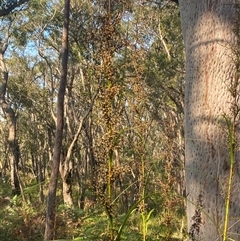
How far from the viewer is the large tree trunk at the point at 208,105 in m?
2.34

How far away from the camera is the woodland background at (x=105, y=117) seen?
1.31 m

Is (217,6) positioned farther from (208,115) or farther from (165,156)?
(165,156)

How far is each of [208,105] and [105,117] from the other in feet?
4.67

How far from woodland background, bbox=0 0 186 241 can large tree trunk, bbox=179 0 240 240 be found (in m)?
0.17

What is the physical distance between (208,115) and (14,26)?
17740 millimetres

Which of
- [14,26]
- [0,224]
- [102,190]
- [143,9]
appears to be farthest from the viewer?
[14,26]

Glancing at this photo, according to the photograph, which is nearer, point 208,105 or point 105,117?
point 105,117

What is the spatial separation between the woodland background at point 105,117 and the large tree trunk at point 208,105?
17 centimetres

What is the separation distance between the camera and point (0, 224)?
923 centimetres

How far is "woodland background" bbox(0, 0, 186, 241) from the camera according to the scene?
1309 mm

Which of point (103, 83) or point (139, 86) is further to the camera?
point (139, 86)

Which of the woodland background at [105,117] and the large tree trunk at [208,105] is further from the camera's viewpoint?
the large tree trunk at [208,105]

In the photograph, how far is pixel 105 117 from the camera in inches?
48.8

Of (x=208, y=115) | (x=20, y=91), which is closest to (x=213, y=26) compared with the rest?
(x=208, y=115)
